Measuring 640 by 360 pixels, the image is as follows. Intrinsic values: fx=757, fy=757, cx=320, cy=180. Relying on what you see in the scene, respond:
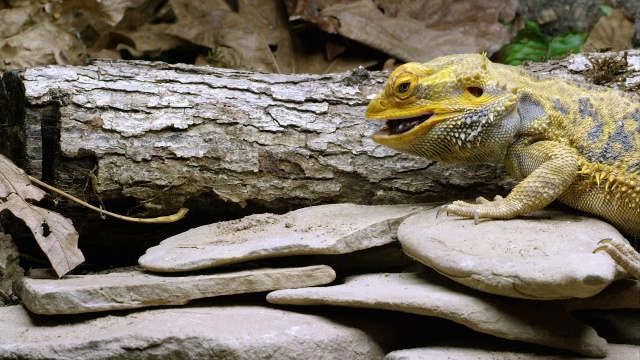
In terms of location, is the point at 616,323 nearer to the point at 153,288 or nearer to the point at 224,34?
the point at 153,288

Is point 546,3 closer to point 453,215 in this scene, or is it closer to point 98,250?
point 453,215

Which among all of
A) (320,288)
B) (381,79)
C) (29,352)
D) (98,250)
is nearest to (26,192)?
(98,250)

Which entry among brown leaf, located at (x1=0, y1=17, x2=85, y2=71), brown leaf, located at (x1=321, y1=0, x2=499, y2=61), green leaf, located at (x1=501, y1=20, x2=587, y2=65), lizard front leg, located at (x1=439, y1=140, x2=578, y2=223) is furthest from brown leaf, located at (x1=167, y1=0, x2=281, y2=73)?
lizard front leg, located at (x1=439, y1=140, x2=578, y2=223)

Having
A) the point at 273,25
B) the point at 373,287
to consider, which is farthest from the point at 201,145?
the point at 273,25

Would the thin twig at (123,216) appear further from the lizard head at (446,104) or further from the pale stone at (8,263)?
the lizard head at (446,104)

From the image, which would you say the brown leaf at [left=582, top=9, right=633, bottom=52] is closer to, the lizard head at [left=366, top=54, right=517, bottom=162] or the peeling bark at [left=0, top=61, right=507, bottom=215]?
the peeling bark at [left=0, top=61, right=507, bottom=215]

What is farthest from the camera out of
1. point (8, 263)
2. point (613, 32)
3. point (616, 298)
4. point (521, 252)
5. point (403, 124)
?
point (613, 32)

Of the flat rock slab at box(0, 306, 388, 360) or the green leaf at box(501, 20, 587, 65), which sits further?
the green leaf at box(501, 20, 587, 65)
